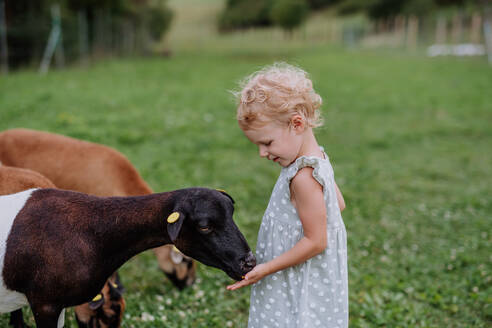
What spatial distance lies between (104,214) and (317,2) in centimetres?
7415

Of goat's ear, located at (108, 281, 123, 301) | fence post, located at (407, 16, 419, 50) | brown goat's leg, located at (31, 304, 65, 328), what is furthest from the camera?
fence post, located at (407, 16, 419, 50)

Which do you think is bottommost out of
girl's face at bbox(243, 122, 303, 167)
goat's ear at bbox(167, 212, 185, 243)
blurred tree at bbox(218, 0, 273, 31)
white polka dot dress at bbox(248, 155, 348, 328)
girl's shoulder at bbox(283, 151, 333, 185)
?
white polka dot dress at bbox(248, 155, 348, 328)

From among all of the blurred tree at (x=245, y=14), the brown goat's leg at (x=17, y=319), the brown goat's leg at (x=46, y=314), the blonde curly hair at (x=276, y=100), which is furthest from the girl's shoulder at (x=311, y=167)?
the blurred tree at (x=245, y=14)

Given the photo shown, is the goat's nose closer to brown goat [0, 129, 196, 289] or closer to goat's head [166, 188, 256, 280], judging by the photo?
goat's head [166, 188, 256, 280]

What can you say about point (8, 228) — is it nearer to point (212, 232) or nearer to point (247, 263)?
point (212, 232)

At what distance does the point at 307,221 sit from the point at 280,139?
20.5 inches

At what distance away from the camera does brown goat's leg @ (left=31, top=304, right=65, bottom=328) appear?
312cm

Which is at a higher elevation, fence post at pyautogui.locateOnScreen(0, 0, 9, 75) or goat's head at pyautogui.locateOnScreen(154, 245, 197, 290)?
fence post at pyautogui.locateOnScreen(0, 0, 9, 75)

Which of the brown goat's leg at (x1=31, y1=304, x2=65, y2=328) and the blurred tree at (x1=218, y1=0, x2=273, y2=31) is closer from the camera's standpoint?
the brown goat's leg at (x1=31, y1=304, x2=65, y2=328)

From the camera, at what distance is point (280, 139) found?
294cm

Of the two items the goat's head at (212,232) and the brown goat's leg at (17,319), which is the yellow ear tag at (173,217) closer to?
the goat's head at (212,232)

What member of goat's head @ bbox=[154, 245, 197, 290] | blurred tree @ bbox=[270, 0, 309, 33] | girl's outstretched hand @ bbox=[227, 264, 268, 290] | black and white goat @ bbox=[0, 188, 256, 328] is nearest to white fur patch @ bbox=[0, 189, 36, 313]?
black and white goat @ bbox=[0, 188, 256, 328]

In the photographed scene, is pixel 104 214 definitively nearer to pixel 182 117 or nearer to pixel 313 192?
pixel 313 192

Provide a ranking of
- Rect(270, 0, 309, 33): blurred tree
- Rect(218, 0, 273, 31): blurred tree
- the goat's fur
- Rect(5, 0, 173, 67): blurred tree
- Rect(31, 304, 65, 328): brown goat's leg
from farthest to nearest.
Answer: Rect(218, 0, 273, 31): blurred tree → Rect(270, 0, 309, 33): blurred tree → Rect(5, 0, 173, 67): blurred tree → the goat's fur → Rect(31, 304, 65, 328): brown goat's leg
